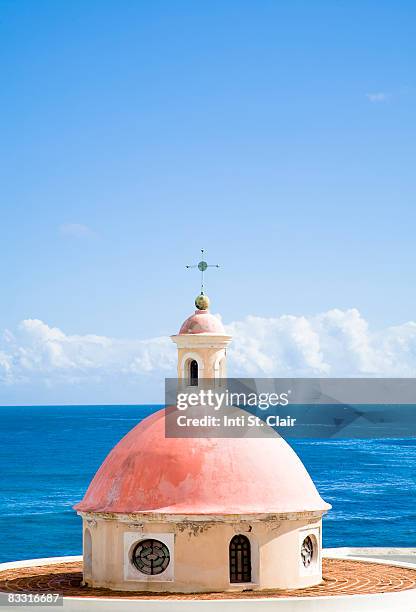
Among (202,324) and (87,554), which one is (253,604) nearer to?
(87,554)

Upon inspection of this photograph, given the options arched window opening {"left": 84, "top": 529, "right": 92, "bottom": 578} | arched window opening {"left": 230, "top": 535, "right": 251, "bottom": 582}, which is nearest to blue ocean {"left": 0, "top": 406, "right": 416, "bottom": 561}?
arched window opening {"left": 84, "top": 529, "right": 92, "bottom": 578}

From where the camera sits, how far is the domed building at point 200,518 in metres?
26.5

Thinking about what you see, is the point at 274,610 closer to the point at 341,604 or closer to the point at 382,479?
the point at 341,604

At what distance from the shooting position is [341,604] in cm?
2522

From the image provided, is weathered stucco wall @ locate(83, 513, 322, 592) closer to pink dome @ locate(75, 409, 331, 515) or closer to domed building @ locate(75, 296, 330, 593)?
domed building @ locate(75, 296, 330, 593)

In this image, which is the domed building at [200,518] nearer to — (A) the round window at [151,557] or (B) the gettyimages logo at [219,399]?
(A) the round window at [151,557]

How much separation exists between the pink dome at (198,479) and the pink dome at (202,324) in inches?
106

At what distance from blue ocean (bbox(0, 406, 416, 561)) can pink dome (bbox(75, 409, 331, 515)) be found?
38515 mm

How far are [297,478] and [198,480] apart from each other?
2.54m

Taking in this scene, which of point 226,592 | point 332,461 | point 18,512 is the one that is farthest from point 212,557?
point 332,461

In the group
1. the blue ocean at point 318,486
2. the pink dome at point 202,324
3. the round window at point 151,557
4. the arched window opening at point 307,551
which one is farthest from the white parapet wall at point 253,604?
the blue ocean at point 318,486

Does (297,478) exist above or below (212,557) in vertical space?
above

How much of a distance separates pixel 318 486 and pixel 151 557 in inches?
2699

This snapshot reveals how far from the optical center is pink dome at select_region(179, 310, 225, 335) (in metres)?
29.9
